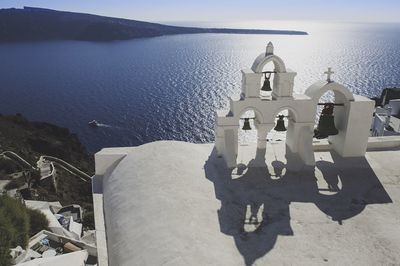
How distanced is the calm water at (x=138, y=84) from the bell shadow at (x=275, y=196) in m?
41.7

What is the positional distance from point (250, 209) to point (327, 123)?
16.8 ft

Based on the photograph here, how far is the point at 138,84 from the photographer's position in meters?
87.2

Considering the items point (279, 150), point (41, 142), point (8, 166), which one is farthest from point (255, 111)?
point (41, 142)

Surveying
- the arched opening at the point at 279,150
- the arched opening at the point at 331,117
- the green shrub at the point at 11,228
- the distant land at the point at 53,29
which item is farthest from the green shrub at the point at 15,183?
the distant land at the point at 53,29

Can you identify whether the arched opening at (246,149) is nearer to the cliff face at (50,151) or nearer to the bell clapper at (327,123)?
the bell clapper at (327,123)

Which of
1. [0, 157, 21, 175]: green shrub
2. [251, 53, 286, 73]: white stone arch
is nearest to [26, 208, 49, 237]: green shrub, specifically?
[251, 53, 286, 73]: white stone arch

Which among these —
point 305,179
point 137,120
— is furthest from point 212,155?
point 137,120

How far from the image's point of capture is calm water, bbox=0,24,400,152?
61.0m

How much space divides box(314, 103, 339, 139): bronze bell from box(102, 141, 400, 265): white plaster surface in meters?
1.01

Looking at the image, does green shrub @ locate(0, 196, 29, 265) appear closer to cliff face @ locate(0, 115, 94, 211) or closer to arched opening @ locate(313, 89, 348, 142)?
arched opening @ locate(313, 89, 348, 142)

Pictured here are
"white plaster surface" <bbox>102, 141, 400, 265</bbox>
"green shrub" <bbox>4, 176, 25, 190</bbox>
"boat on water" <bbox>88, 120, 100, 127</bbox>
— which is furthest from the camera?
"boat on water" <bbox>88, 120, 100, 127</bbox>

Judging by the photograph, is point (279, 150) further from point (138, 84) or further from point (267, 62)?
point (138, 84)

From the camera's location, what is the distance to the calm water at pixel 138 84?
6100 cm

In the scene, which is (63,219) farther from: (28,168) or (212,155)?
(28,168)
